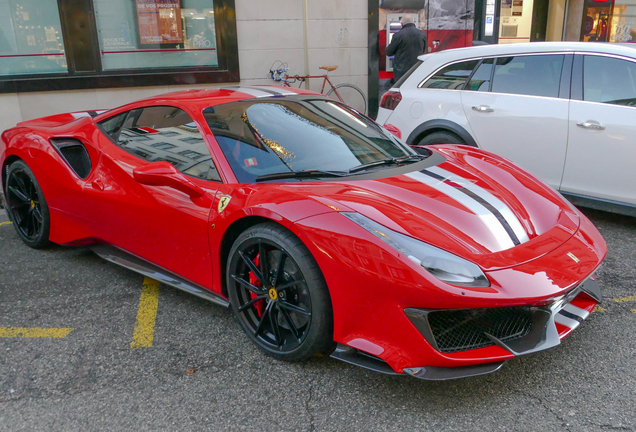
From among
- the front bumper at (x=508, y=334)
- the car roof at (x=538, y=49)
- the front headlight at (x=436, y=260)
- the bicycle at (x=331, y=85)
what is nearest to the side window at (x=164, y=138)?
the front headlight at (x=436, y=260)

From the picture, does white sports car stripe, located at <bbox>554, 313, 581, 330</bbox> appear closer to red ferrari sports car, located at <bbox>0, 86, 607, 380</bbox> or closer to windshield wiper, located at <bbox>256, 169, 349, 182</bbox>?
red ferrari sports car, located at <bbox>0, 86, 607, 380</bbox>

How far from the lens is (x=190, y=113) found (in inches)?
124

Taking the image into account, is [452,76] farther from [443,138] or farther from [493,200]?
[493,200]

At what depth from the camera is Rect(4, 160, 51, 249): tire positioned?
406 cm

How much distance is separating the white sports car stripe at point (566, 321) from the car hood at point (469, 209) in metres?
0.32

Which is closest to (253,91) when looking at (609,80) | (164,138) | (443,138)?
(164,138)

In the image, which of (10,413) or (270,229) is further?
(270,229)

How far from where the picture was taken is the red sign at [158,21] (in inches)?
344

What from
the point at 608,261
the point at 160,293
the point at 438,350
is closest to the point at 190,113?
the point at 160,293

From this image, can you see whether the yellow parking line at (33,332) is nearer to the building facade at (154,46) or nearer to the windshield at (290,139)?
the windshield at (290,139)

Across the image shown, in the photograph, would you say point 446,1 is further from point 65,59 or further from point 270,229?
point 270,229

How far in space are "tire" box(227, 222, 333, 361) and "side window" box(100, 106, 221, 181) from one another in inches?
19.5

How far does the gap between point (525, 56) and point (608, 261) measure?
6.80 ft

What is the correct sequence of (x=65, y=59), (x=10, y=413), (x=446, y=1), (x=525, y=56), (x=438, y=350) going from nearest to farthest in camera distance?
(x=438, y=350), (x=10, y=413), (x=525, y=56), (x=65, y=59), (x=446, y=1)
